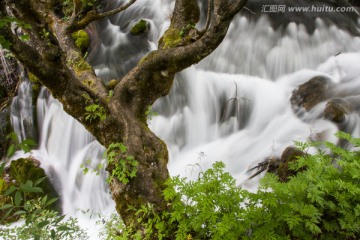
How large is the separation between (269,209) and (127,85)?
89.1 inches

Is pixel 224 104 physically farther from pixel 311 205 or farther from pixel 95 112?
pixel 311 205

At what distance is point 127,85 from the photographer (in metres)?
4.01

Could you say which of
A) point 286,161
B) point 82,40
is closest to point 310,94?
point 286,161

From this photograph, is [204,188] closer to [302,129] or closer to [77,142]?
[302,129]

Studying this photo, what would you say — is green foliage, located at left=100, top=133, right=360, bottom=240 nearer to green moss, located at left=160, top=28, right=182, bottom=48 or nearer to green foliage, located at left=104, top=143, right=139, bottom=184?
green foliage, located at left=104, top=143, right=139, bottom=184

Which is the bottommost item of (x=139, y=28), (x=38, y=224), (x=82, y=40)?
(x=38, y=224)

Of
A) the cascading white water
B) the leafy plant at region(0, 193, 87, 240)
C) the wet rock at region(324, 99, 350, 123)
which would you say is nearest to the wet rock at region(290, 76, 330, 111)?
the cascading white water

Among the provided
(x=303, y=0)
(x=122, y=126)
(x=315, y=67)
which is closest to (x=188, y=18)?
(x=122, y=126)

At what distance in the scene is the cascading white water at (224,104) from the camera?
632cm

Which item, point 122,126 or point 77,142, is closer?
point 122,126

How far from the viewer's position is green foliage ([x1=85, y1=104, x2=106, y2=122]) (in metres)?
3.60

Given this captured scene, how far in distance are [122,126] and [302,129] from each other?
4014 millimetres

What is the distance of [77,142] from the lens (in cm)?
701

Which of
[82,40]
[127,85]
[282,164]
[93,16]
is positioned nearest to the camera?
[127,85]
